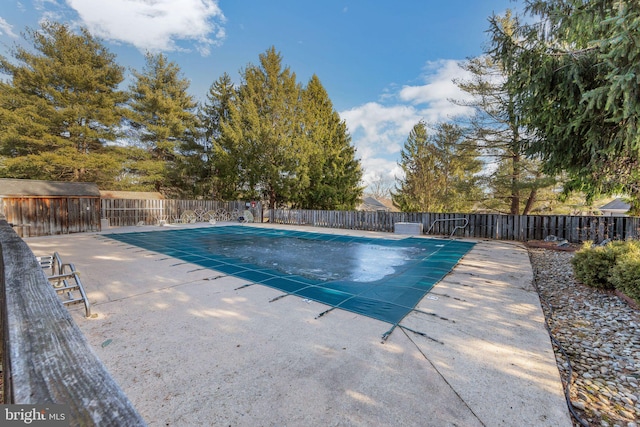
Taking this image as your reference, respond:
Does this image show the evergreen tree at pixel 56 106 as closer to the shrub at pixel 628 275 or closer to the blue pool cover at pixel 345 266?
the blue pool cover at pixel 345 266

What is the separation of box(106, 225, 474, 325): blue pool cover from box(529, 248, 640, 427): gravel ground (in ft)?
4.53

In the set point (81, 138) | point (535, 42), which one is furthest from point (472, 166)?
point (81, 138)

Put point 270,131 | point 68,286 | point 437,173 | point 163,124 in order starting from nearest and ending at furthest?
point 68,286
point 437,173
point 270,131
point 163,124

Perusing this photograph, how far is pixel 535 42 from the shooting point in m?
4.68

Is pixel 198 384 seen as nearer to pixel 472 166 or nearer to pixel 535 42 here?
pixel 535 42

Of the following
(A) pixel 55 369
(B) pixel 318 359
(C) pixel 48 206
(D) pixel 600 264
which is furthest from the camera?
(C) pixel 48 206

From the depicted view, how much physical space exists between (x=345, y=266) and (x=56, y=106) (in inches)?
696

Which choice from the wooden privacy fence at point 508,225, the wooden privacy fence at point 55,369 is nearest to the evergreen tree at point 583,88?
the wooden privacy fence at point 508,225

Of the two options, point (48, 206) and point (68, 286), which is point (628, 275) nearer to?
point (68, 286)

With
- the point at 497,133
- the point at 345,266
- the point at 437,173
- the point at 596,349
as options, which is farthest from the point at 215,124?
the point at 596,349

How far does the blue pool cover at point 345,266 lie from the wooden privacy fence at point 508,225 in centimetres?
202

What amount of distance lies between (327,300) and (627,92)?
4.21 metres

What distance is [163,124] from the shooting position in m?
17.8

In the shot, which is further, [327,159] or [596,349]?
[327,159]
